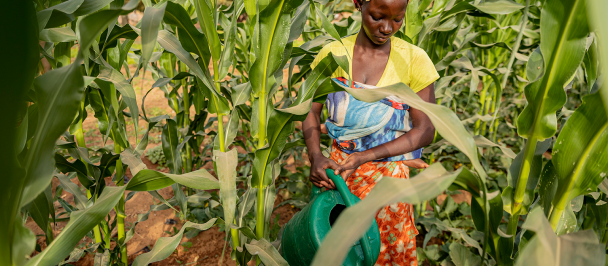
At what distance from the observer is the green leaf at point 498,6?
130cm

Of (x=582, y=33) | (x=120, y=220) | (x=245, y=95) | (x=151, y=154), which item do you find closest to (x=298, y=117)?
(x=245, y=95)

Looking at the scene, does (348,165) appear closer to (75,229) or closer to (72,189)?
(75,229)

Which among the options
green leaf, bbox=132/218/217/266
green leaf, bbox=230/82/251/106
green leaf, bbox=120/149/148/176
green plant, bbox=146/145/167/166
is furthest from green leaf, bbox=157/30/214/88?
green plant, bbox=146/145/167/166

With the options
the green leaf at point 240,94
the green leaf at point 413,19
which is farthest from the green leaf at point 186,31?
the green leaf at point 413,19

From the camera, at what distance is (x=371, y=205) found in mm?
491

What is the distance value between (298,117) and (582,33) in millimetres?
665

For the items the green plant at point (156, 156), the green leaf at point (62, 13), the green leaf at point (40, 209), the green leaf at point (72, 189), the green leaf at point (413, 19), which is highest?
the green leaf at point (62, 13)

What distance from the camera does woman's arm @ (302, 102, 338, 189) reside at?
1.08m

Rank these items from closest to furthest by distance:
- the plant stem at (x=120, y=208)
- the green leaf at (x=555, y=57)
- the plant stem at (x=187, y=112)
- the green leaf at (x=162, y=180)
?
the green leaf at (x=555, y=57) < the green leaf at (x=162, y=180) < the plant stem at (x=120, y=208) < the plant stem at (x=187, y=112)

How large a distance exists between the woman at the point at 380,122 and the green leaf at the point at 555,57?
1.32 feet

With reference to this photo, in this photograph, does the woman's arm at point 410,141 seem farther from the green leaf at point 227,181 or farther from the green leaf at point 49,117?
the green leaf at point 49,117

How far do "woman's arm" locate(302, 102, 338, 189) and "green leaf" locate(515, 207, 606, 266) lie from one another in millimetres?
580

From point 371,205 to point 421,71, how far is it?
767 millimetres

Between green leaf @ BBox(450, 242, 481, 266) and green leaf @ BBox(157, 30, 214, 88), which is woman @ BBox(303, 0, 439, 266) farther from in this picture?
green leaf @ BBox(157, 30, 214, 88)
